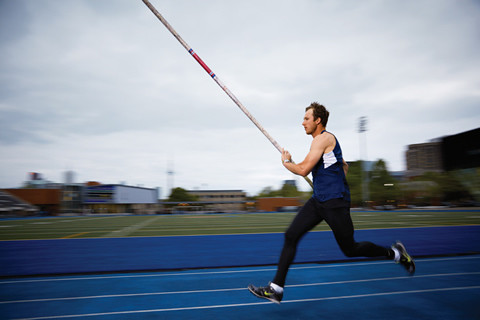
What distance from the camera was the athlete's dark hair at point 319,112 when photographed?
3.41 meters

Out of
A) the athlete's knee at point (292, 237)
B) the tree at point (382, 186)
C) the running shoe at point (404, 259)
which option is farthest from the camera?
the tree at point (382, 186)

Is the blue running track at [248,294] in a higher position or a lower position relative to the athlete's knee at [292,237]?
lower

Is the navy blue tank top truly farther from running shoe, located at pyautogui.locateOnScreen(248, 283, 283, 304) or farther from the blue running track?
the blue running track

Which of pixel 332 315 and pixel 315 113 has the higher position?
pixel 315 113

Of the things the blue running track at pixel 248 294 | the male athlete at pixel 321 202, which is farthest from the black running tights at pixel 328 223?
the blue running track at pixel 248 294

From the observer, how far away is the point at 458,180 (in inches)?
2344

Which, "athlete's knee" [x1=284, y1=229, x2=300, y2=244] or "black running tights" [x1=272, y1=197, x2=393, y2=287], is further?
"athlete's knee" [x1=284, y1=229, x2=300, y2=244]

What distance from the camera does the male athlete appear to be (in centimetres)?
314

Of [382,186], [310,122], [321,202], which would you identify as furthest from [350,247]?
[382,186]

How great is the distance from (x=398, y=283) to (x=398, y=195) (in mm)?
61492

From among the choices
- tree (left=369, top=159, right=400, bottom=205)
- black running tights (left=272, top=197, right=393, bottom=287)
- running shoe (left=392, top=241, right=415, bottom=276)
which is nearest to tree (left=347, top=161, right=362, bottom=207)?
tree (left=369, top=159, right=400, bottom=205)

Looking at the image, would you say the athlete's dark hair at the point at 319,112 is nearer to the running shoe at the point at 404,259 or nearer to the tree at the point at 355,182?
the running shoe at the point at 404,259

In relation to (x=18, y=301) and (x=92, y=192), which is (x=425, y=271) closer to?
(x=18, y=301)

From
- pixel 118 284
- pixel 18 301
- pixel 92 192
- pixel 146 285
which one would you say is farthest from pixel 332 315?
pixel 92 192
